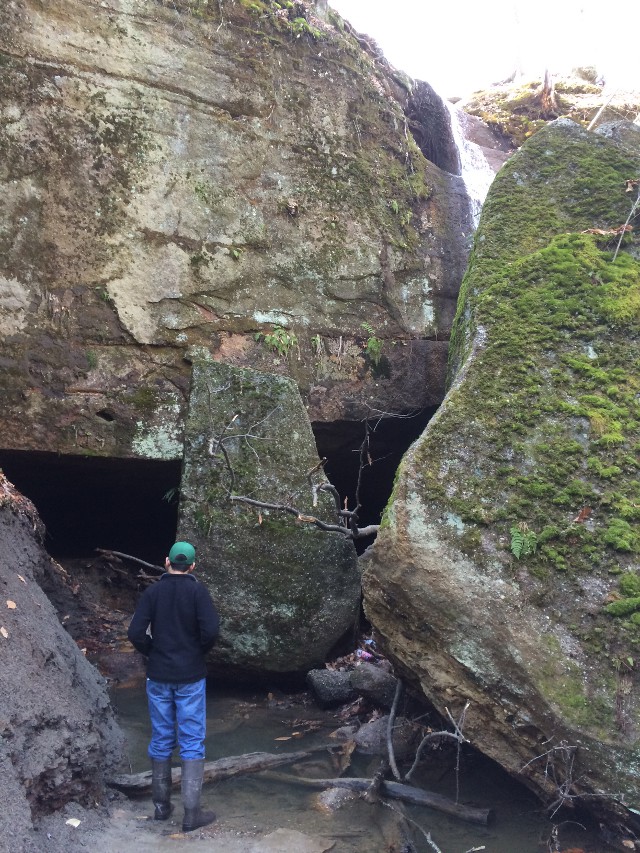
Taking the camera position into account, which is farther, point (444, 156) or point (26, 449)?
point (444, 156)

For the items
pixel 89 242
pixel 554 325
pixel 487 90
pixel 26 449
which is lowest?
pixel 26 449

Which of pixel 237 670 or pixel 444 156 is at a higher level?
pixel 444 156

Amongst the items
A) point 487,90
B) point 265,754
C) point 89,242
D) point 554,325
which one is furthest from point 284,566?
point 487,90

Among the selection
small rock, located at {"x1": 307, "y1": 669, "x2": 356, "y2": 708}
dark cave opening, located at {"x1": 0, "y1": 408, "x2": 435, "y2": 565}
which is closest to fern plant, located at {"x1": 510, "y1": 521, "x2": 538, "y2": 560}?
small rock, located at {"x1": 307, "y1": 669, "x2": 356, "y2": 708}

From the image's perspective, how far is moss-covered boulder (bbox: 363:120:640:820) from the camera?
3.31 meters

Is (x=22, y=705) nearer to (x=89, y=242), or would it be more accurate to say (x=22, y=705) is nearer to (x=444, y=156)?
(x=89, y=242)

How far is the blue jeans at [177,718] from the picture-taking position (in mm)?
3654

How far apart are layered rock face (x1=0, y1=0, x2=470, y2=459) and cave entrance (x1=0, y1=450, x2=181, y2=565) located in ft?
1.03

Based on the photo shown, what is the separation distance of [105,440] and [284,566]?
1.88 metres

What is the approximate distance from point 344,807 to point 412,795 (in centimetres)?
38

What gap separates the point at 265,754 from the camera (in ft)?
14.2

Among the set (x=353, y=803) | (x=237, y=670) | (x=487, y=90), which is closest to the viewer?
(x=353, y=803)

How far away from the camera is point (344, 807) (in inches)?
148

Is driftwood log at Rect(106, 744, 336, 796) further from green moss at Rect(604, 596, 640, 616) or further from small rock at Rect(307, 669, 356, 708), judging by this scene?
green moss at Rect(604, 596, 640, 616)
